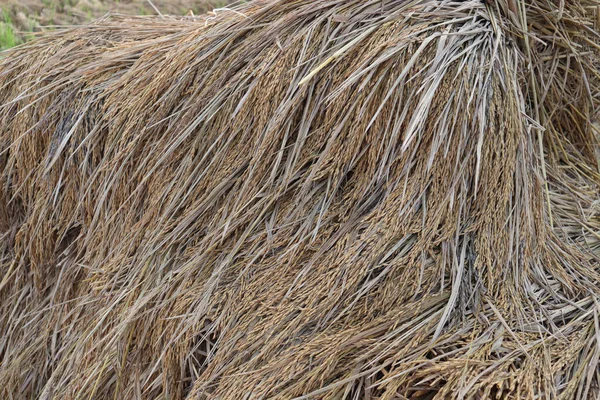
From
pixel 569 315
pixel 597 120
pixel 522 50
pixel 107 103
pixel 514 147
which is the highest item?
pixel 107 103

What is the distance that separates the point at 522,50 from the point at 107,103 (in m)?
1.15

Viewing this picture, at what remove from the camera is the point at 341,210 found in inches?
59.8

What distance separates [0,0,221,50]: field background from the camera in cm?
411

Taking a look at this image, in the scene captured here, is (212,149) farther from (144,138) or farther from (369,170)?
(369,170)

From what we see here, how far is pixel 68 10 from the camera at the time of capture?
4.30 m

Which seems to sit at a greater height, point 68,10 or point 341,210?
point 68,10

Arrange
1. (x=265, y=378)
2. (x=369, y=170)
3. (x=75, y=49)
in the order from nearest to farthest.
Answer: (x=265, y=378)
(x=369, y=170)
(x=75, y=49)

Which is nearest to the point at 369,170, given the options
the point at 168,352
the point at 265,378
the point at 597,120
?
the point at 265,378

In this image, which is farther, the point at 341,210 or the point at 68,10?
the point at 68,10

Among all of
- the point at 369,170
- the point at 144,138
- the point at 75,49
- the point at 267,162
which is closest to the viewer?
the point at 369,170

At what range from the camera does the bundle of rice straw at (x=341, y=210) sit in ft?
4.52

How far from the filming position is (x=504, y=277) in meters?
1.42

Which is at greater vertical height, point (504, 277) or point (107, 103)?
point (107, 103)

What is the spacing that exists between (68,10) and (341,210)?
343cm
